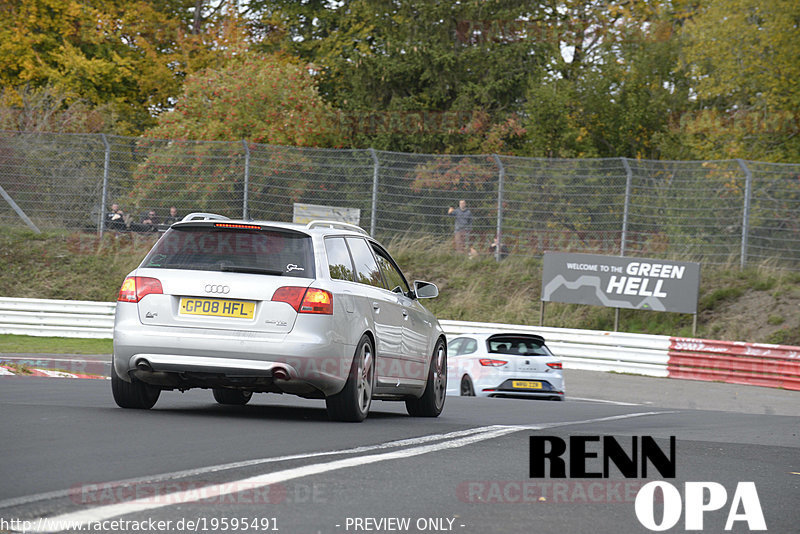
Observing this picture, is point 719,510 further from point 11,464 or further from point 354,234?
point 354,234

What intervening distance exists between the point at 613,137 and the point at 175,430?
35625mm

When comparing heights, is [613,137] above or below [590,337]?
above

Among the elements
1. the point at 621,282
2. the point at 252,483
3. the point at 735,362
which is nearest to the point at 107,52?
the point at 621,282

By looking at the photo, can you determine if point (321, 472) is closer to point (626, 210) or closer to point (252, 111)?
point (626, 210)

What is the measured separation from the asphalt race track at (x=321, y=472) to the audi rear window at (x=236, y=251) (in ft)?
4.00

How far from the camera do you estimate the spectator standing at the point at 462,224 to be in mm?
29188

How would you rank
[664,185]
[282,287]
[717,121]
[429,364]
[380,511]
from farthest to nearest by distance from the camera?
[717,121] → [664,185] → [429,364] → [282,287] → [380,511]

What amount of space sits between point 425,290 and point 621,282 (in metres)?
16.2

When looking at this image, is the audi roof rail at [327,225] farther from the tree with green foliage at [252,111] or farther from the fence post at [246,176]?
the tree with green foliage at [252,111]

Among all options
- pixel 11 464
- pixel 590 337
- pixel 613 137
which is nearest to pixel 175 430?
pixel 11 464

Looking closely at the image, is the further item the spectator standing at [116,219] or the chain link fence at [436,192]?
the spectator standing at [116,219]

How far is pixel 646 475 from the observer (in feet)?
24.1

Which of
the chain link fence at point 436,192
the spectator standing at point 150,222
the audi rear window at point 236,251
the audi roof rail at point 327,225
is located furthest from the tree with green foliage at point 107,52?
the audi rear window at point 236,251

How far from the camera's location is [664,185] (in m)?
27.6
